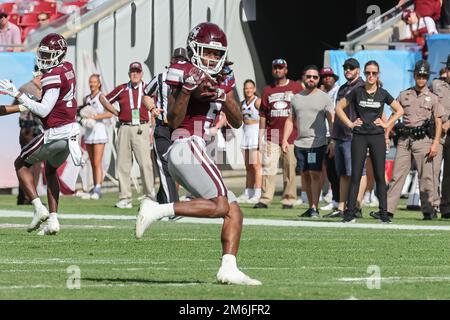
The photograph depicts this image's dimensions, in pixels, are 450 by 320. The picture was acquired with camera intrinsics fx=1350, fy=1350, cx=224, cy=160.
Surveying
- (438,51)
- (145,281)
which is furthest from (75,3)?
(145,281)

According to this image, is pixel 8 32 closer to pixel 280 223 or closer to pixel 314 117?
pixel 314 117

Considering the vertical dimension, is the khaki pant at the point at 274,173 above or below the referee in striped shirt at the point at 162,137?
below

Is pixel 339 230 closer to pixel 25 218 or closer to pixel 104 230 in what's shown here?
pixel 104 230

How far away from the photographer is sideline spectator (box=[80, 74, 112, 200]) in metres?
21.9

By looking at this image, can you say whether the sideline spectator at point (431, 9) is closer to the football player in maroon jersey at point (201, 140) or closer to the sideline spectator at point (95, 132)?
the sideline spectator at point (95, 132)

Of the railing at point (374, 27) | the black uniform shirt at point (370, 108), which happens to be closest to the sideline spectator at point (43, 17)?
the railing at point (374, 27)

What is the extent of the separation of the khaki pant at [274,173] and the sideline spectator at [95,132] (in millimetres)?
2970

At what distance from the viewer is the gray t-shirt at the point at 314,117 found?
1823 cm

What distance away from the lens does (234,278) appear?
29.8 feet

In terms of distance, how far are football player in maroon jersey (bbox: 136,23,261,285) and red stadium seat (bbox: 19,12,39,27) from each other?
1804cm

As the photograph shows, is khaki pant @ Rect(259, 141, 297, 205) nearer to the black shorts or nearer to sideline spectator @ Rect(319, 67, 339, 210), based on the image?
sideline spectator @ Rect(319, 67, 339, 210)

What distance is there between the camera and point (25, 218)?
55.3 feet

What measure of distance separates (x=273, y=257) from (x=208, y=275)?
66.8 inches
